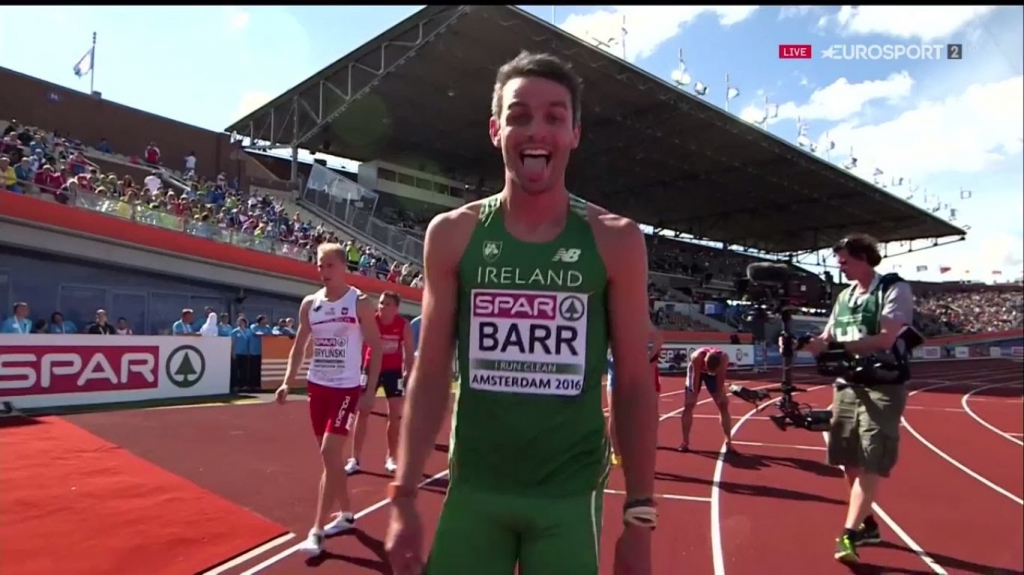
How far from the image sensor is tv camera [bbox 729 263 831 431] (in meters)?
5.22

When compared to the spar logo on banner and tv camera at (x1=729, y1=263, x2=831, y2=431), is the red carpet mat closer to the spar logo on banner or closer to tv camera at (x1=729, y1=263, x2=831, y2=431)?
the spar logo on banner

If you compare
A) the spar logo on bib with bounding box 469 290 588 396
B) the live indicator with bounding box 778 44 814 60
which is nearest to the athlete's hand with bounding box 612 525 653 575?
the spar logo on bib with bounding box 469 290 588 396

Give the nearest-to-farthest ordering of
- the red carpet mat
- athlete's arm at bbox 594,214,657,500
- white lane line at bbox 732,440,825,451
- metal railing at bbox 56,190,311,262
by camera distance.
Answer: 1. athlete's arm at bbox 594,214,657,500
2. the red carpet mat
3. white lane line at bbox 732,440,825,451
4. metal railing at bbox 56,190,311,262

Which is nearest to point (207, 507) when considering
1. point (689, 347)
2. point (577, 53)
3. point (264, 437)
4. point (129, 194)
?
point (264, 437)

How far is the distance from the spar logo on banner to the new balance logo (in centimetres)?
1092

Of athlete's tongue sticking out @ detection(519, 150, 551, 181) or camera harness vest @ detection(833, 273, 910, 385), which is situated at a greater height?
athlete's tongue sticking out @ detection(519, 150, 551, 181)

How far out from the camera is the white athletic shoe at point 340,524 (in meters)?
4.90

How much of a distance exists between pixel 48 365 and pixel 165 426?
279cm

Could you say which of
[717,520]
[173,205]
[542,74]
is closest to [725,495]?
[717,520]

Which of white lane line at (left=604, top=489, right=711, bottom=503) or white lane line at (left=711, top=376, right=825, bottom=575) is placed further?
white lane line at (left=604, top=489, right=711, bottom=503)

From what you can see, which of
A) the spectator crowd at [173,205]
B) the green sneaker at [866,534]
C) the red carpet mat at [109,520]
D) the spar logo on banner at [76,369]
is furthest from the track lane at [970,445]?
the spar logo on banner at [76,369]

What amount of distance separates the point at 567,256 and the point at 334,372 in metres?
3.26

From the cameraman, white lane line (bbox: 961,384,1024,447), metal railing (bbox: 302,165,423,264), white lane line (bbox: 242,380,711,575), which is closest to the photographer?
white lane line (bbox: 242,380,711,575)

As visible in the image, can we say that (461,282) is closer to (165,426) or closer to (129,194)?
(165,426)
